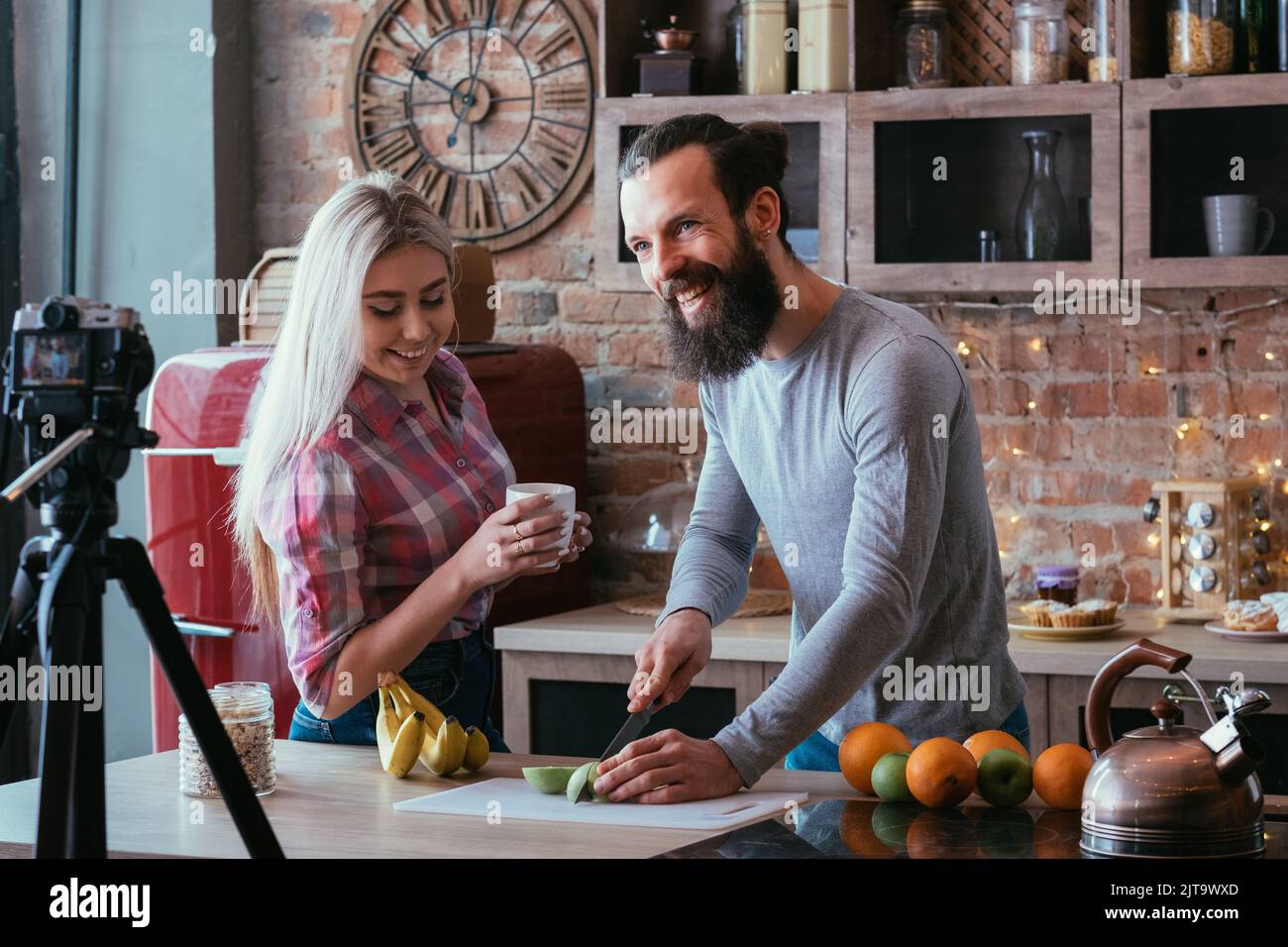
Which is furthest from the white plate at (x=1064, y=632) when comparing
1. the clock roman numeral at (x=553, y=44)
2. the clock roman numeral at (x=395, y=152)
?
the clock roman numeral at (x=395, y=152)

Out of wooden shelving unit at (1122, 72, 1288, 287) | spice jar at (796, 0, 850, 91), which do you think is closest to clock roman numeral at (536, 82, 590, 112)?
spice jar at (796, 0, 850, 91)

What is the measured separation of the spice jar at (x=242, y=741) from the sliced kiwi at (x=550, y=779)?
32cm

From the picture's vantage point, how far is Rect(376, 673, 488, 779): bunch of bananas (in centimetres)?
198

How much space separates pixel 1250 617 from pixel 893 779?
157 centimetres

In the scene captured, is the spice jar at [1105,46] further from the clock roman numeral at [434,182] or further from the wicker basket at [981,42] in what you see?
the clock roman numeral at [434,182]

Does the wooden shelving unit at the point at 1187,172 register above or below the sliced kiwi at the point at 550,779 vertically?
above

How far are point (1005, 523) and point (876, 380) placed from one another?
1.76 meters

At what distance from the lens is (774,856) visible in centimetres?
157

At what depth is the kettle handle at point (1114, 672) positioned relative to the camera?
5.31 ft

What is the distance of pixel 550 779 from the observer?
1.89 metres

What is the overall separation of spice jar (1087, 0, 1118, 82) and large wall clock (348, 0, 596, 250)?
4.10ft

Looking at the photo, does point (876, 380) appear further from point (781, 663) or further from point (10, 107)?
point (10, 107)
